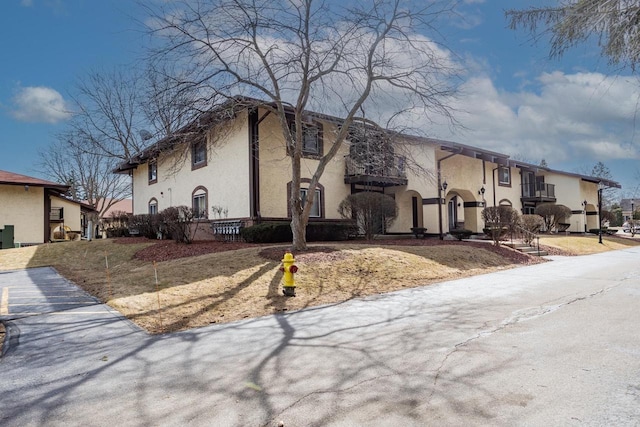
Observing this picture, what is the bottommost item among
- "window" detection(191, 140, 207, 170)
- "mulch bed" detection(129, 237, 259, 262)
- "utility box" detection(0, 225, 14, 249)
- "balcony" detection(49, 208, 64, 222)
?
"mulch bed" detection(129, 237, 259, 262)

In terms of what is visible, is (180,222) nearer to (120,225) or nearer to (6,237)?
(120,225)

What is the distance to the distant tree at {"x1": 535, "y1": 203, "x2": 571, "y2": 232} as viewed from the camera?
3030 cm

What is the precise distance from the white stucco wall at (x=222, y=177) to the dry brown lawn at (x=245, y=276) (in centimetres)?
331

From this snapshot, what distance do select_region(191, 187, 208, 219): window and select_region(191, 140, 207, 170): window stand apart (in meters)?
1.28

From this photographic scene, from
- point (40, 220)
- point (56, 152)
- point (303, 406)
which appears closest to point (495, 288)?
point (303, 406)

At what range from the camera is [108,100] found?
94.2ft

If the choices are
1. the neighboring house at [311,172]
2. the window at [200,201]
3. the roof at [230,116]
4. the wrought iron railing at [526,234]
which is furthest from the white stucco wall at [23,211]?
the wrought iron railing at [526,234]

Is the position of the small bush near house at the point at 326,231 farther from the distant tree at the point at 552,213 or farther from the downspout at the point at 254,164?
the distant tree at the point at 552,213

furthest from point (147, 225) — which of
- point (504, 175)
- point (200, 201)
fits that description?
point (504, 175)

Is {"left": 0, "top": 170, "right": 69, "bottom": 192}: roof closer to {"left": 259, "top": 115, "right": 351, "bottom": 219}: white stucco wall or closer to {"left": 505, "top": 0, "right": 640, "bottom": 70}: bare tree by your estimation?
{"left": 259, "top": 115, "right": 351, "bottom": 219}: white stucco wall

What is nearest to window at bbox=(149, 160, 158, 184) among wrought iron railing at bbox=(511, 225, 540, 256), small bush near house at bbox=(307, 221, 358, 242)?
small bush near house at bbox=(307, 221, 358, 242)

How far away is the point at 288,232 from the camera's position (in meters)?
16.2

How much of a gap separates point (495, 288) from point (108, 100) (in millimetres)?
28312

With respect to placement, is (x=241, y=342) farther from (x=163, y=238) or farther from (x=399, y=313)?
(x=163, y=238)
